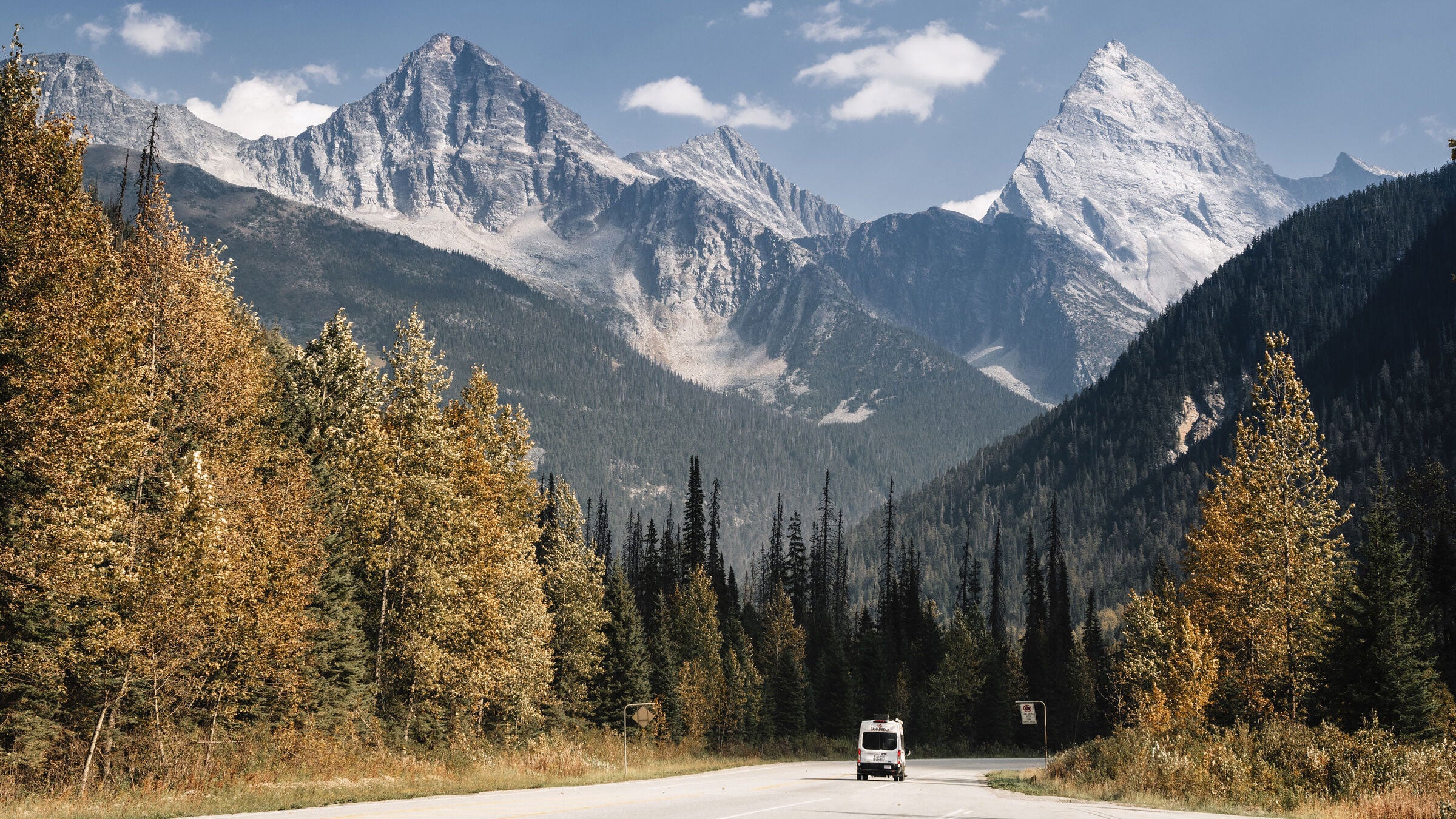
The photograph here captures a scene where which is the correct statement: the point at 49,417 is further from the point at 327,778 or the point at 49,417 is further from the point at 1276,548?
the point at 1276,548

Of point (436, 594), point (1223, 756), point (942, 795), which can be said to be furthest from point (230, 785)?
point (1223, 756)

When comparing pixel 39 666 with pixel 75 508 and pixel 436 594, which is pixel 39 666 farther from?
pixel 436 594

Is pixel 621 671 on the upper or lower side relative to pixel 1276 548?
lower

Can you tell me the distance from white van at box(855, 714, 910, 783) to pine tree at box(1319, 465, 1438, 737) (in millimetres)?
18549

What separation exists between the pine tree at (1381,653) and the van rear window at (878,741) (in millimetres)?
18818

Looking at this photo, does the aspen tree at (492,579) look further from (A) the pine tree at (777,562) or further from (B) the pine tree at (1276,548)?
(A) the pine tree at (777,562)

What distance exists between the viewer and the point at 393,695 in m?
38.8

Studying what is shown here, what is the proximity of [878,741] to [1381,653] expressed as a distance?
68.7 ft

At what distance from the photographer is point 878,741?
42.3 m

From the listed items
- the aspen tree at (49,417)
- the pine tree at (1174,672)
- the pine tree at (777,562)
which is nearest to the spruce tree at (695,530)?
the pine tree at (777,562)

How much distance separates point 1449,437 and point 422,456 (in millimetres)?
200221

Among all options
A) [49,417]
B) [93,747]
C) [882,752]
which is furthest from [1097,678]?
[49,417]

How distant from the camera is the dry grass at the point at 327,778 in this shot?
19.7 metres

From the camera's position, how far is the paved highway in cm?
1952
